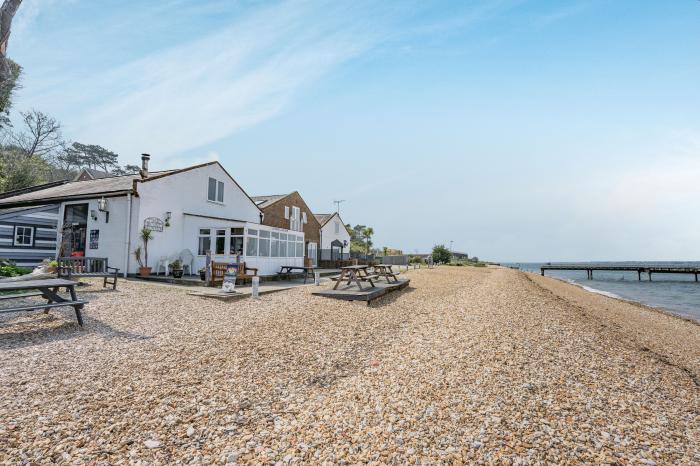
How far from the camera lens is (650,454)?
3494 mm

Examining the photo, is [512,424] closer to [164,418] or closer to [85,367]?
[164,418]

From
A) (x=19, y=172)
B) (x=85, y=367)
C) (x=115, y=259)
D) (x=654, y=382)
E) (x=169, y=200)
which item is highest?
(x=19, y=172)

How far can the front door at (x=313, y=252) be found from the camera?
3359cm

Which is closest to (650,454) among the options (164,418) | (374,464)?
(374,464)

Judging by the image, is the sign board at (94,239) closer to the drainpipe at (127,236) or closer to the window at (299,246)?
the drainpipe at (127,236)

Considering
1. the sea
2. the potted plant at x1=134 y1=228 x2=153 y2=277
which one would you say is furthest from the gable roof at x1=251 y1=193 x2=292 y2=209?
the sea

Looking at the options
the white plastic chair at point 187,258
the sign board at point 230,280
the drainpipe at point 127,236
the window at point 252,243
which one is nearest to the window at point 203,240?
the white plastic chair at point 187,258

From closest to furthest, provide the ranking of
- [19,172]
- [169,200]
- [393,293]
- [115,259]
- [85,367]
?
[85,367]
[393,293]
[115,259]
[169,200]
[19,172]

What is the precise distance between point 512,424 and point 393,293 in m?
9.44

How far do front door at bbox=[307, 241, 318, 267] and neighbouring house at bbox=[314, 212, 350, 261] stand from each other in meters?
1.52

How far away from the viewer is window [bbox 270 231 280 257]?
19672 millimetres

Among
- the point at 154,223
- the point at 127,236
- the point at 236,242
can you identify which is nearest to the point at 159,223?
the point at 154,223

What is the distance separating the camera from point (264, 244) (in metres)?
18.9

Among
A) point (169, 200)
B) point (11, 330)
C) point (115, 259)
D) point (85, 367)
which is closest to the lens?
point (85, 367)
